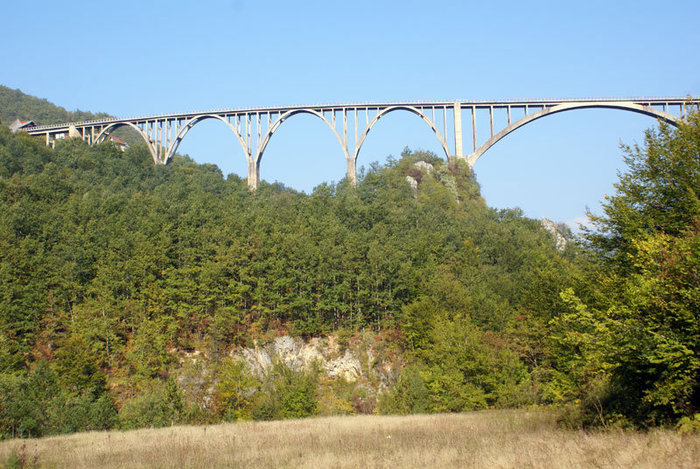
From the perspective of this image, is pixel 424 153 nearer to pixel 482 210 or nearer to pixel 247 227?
pixel 482 210

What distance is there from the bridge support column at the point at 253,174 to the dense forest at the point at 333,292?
5.34 feet

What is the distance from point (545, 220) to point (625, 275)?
68.2 meters

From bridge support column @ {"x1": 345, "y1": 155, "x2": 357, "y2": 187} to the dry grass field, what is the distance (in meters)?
52.9

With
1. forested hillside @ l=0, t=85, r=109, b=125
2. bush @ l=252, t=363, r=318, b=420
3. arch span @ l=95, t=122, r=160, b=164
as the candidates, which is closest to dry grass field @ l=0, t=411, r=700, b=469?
bush @ l=252, t=363, r=318, b=420

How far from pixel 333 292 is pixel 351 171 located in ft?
89.5

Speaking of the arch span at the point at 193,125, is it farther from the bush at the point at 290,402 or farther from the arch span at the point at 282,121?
the bush at the point at 290,402

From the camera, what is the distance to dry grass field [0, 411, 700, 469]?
9.58 m

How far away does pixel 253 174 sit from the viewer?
70938 millimetres

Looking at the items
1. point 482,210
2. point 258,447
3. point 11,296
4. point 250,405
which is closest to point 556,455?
point 258,447

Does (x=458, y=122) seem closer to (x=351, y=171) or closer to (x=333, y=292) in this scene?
(x=351, y=171)

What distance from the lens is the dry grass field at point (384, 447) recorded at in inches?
377

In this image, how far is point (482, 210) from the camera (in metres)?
73.4

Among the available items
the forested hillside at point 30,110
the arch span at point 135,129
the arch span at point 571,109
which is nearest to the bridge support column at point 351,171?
the arch span at point 571,109

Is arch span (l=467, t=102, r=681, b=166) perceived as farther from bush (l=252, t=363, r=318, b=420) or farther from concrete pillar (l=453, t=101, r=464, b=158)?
bush (l=252, t=363, r=318, b=420)
